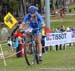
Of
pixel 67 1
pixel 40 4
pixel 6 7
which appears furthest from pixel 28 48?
pixel 67 1

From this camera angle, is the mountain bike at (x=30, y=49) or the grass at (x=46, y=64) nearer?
the grass at (x=46, y=64)

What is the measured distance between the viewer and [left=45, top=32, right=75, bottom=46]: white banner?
22.7m

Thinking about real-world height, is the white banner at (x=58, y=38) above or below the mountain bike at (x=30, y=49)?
below

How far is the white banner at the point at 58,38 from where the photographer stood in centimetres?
2269

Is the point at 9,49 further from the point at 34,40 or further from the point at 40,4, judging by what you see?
the point at 40,4

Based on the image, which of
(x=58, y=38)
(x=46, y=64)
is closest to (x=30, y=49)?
(x=46, y=64)

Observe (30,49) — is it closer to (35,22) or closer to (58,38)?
(35,22)

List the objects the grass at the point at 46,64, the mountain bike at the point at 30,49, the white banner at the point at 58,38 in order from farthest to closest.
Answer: the white banner at the point at 58,38 < the mountain bike at the point at 30,49 < the grass at the point at 46,64

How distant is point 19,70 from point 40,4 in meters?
70.8

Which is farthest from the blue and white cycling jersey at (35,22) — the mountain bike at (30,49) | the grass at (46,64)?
the grass at (46,64)

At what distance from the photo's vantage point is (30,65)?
1268 centimetres

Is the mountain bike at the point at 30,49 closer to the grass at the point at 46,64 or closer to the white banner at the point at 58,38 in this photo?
the grass at the point at 46,64

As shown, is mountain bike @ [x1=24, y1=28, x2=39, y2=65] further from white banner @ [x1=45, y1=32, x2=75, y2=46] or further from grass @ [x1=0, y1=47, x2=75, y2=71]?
white banner @ [x1=45, y1=32, x2=75, y2=46]

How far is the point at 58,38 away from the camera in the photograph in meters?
23.1
